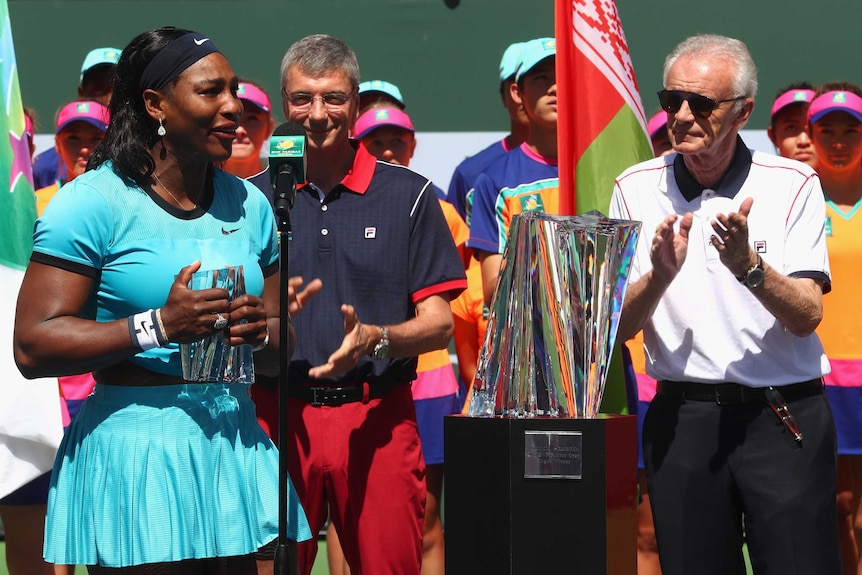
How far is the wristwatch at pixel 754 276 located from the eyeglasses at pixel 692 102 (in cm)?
50

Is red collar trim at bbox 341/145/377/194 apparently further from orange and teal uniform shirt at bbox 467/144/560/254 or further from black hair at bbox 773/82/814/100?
black hair at bbox 773/82/814/100

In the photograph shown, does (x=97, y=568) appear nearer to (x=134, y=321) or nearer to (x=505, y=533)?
(x=134, y=321)

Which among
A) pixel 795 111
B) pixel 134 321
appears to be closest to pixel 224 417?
pixel 134 321

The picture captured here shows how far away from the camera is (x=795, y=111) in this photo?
6.23 m

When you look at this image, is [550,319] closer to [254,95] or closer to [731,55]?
[731,55]

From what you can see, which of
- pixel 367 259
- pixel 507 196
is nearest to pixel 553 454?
pixel 367 259

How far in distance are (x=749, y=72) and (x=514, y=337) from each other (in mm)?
1171

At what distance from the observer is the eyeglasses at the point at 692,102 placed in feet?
12.3

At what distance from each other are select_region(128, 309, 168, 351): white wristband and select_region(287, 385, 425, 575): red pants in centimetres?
102

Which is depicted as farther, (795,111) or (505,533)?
(795,111)

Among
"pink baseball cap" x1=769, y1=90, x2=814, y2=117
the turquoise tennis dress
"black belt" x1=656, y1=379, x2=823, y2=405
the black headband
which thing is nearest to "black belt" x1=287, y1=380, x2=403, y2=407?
the turquoise tennis dress

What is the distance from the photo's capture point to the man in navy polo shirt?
390 cm

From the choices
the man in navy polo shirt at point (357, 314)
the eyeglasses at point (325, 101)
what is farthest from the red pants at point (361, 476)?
the eyeglasses at point (325, 101)

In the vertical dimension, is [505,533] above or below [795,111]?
below
